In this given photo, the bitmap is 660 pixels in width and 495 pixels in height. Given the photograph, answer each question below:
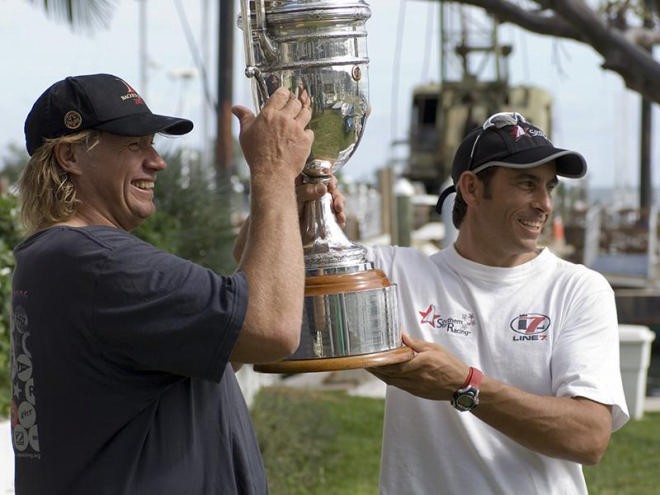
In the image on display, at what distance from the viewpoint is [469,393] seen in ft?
9.65

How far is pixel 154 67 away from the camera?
106ft

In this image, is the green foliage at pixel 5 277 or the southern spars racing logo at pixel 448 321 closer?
the southern spars racing logo at pixel 448 321

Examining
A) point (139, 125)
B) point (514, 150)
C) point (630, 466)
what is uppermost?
point (139, 125)

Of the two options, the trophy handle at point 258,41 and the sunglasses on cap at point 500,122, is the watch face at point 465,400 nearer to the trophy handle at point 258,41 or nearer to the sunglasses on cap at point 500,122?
the sunglasses on cap at point 500,122

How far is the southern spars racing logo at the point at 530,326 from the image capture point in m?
3.14

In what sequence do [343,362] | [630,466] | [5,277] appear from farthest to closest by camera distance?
→ [630,466]
[5,277]
[343,362]

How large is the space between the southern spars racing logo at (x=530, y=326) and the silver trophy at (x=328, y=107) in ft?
1.28

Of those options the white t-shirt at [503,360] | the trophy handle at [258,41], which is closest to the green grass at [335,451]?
the white t-shirt at [503,360]

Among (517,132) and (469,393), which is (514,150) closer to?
(517,132)

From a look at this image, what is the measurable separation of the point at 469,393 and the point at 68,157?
1107 mm

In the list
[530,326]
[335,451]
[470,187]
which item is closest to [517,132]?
[470,187]

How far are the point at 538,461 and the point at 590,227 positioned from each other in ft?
60.1

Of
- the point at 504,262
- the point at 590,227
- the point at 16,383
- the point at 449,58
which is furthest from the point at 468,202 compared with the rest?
the point at 449,58

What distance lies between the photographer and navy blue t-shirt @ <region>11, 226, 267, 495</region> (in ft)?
7.79
